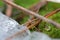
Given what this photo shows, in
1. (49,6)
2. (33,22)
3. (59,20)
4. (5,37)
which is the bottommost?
(5,37)

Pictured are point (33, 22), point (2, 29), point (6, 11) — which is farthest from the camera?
point (6, 11)

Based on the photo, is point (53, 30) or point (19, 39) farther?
point (53, 30)

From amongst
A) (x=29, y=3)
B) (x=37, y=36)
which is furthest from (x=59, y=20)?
(x=37, y=36)

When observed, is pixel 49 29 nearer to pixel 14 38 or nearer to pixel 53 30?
pixel 53 30

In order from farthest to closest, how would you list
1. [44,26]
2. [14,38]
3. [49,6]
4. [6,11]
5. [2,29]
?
[49,6]
[6,11]
[44,26]
[2,29]
[14,38]

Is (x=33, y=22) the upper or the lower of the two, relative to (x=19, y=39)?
upper

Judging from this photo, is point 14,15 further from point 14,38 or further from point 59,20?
point 14,38

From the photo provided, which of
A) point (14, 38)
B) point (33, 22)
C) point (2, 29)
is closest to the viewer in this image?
point (14, 38)

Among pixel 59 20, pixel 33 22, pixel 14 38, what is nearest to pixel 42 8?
pixel 59 20

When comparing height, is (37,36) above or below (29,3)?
below
